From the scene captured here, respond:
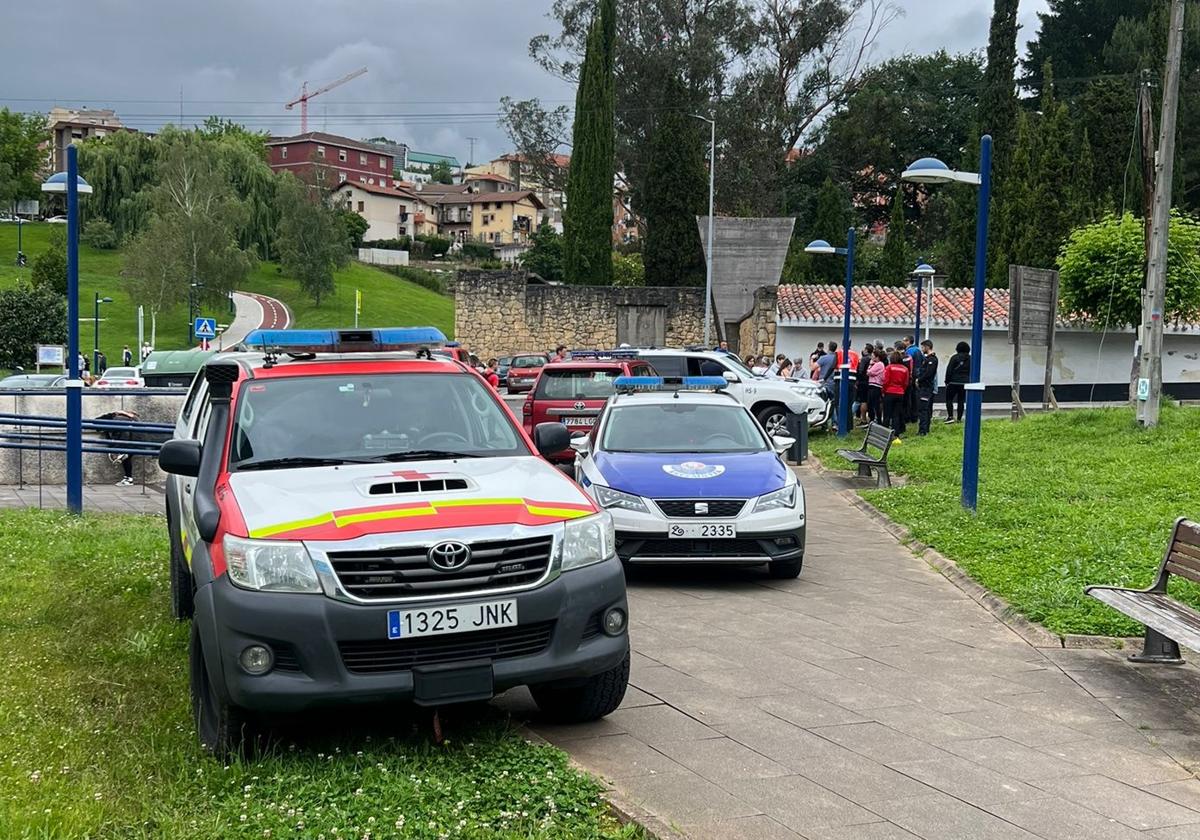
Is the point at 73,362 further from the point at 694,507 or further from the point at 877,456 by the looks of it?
the point at 877,456

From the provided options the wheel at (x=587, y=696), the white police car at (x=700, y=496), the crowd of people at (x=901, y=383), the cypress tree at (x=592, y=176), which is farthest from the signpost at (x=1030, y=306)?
the cypress tree at (x=592, y=176)

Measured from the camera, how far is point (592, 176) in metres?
50.9

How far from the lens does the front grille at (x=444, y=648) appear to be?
5.25 m

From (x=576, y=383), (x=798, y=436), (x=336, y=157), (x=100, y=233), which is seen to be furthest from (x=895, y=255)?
(x=336, y=157)

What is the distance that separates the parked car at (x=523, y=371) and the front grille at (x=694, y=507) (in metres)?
29.3

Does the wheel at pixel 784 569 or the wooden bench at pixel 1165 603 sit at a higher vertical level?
the wooden bench at pixel 1165 603

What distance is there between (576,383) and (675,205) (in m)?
32.0

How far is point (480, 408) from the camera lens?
695 centimetres

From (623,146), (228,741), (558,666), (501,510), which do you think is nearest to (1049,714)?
(558,666)

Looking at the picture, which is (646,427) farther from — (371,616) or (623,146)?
(623,146)

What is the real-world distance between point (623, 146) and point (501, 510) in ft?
173

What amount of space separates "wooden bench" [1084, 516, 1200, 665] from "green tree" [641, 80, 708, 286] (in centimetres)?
4214

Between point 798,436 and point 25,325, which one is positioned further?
point 25,325

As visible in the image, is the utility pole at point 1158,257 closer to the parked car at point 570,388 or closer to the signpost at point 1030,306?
the signpost at point 1030,306
